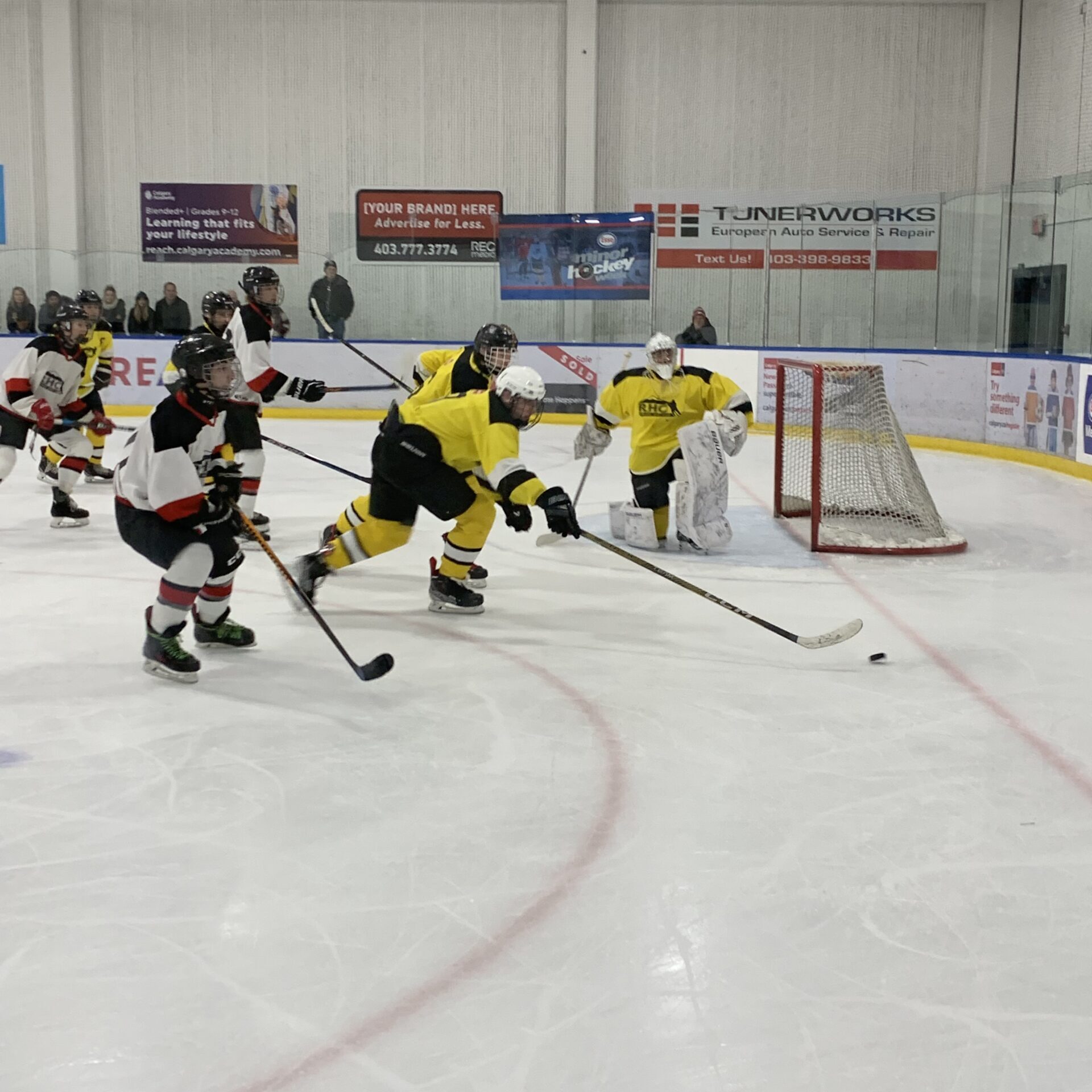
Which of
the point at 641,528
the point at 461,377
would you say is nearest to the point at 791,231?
the point at 641,528

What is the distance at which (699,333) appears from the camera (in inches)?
443

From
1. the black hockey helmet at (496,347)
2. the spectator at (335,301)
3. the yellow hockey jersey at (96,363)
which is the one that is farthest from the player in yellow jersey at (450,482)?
the spectator at (335,301)

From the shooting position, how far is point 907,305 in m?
10.4

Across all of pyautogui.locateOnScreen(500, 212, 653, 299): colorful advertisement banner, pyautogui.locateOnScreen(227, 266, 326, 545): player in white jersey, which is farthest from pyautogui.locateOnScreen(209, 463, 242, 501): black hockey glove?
pyautogui.locateOnScreen(500, 212, 653, 299): colorful advertisement banner

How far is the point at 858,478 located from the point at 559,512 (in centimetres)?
284

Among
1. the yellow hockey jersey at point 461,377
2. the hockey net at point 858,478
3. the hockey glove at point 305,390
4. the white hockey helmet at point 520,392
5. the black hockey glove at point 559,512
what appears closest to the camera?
the black hockey glove at point 559,512

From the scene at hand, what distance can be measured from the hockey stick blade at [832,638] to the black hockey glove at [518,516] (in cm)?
85

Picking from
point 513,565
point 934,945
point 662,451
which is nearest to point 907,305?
point 662,451

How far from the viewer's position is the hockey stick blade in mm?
3768

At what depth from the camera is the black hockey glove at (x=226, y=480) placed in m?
3.46

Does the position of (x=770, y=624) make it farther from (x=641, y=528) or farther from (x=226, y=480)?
(x=641, y=528)

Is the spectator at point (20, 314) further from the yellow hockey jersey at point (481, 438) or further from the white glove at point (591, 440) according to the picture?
the yellow hockey jersey at point (481, 438)

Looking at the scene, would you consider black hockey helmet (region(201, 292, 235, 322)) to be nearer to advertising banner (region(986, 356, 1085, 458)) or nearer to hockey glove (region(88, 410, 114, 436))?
hockey glove (region(88, 410, 114, 436))

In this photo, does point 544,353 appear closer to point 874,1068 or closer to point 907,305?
point 907,305
